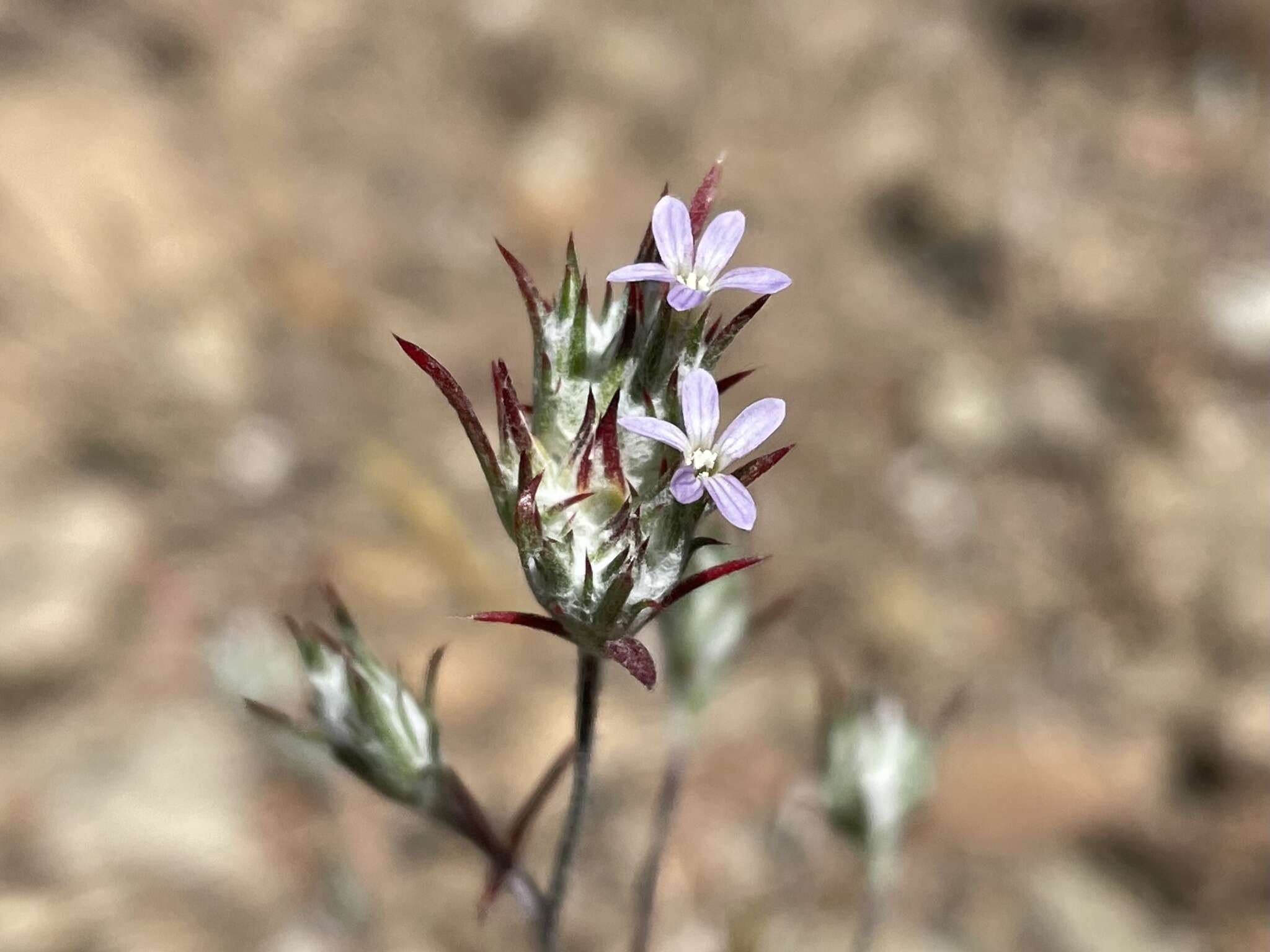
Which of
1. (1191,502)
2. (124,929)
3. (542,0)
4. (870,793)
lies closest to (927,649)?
(1191,502)

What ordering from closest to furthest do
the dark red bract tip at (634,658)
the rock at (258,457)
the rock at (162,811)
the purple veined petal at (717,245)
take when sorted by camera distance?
the dark red bract tip at (634,658) → the purple veined petal at (717,245) → the rock at (162,811) → the rock at (258,457)

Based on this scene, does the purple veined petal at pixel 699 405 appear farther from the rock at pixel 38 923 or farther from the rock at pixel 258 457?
the rock at pixel 258 457

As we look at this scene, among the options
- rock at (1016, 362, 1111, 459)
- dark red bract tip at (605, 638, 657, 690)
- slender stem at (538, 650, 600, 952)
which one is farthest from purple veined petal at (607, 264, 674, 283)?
rock at (1016, 362, 1111, 459)

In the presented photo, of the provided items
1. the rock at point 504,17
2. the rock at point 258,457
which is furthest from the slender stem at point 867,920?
the rock at point 504,17

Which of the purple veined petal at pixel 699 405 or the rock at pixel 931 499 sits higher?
the rock at pixel 931 499

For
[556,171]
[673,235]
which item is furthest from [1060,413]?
[673,235]

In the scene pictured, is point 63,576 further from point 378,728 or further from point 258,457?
point 378,728

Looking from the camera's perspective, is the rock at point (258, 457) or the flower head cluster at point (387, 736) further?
the rock at point (258, 457)

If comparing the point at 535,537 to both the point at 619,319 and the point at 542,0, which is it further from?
the point at 542,0
